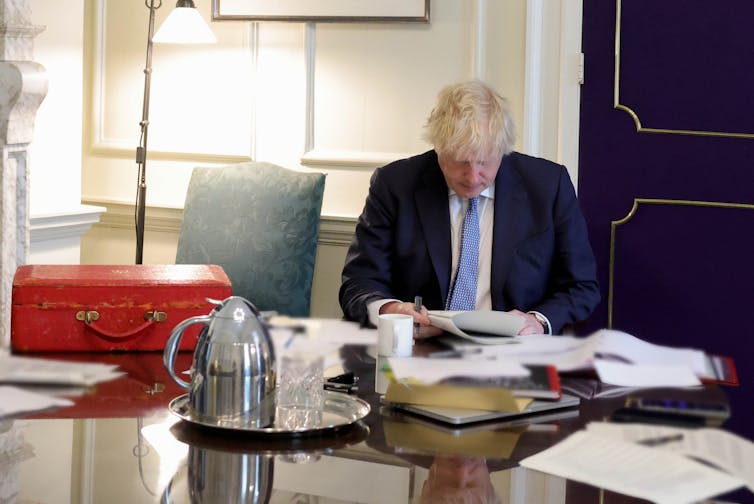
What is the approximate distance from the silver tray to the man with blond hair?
0.94 metres

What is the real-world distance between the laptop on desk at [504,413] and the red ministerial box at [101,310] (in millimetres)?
663

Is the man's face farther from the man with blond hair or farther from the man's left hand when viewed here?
the man's left hand

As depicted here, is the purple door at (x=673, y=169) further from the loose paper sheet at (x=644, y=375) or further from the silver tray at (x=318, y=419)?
the silver tray at (x=318, y=419)

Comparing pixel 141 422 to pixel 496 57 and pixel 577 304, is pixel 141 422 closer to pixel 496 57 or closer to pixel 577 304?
pixel 577 304

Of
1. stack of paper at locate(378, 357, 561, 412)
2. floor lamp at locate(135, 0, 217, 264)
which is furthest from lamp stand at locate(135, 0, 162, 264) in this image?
stack of paper at locate(378, 357, 561, 412)

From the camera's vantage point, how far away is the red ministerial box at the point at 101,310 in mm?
2338

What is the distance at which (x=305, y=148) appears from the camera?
13.3 ft

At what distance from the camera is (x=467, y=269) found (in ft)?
9.75

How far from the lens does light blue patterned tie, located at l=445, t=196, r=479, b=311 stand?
2.96 meters

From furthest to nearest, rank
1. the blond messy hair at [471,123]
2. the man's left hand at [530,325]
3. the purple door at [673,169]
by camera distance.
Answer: the purple door at [673,169]
the blond messy hair at [471,123]
the man's left hand at [530,325]

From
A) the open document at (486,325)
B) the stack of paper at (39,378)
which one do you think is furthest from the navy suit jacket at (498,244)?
the stack of paper at (39,378)

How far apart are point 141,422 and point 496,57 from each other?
2367mm

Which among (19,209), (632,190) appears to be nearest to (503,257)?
(632,190)

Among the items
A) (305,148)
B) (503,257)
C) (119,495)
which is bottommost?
(119,495)
